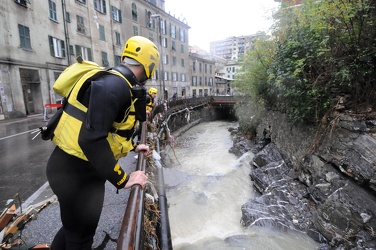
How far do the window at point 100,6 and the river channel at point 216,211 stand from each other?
19406 mm

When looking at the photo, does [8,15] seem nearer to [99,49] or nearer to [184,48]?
[99,49]

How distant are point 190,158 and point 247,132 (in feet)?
16.2

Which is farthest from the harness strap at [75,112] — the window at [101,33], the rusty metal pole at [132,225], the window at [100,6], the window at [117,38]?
the window at [117,38]

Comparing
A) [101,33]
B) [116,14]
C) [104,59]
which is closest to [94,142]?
[104,59]

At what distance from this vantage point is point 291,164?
7.29 meters

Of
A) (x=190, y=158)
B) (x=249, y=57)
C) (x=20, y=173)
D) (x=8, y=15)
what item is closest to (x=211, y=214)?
(x=20, y=173)

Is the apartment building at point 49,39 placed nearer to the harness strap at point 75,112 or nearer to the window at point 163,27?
the window at point 163,27

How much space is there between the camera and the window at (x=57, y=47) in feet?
53.8

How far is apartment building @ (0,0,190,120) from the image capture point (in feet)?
43.5

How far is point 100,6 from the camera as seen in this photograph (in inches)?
856

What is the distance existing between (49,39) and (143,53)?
1886 cm

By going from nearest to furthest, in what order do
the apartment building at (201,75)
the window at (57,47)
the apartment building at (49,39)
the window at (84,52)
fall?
1. the apartment building at (49,39)
2. the window at (57,47)
3. the window at (84,52)
4. the apartment building at (201,75)

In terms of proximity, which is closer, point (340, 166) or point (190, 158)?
point (340, 166)

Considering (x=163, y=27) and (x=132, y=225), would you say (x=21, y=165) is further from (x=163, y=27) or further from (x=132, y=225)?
(x=163, y=27)
